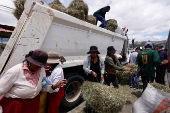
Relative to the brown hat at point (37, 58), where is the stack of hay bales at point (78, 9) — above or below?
above

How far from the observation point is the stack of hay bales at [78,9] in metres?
3.19

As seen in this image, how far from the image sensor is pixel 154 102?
70.5 inches

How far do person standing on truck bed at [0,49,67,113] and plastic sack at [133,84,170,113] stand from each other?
6.80 feet

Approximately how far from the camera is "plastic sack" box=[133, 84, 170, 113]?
170 centimetres

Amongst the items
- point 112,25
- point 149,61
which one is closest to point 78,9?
point 149,61

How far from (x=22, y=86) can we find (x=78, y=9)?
3036 millimetres

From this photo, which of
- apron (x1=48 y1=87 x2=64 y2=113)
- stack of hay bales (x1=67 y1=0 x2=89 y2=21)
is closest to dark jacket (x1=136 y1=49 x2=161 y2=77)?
stack of hay bales (x1=67 y1=0 x2=89 y2=21)

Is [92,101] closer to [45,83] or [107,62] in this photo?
[45,83]

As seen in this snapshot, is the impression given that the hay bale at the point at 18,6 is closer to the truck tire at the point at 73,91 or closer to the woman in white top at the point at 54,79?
the woman in white top at the point at 54,79

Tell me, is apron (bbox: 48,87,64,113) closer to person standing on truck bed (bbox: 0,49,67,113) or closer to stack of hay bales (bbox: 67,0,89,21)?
person standing on truck bed (bbox: 0,49,67,113)

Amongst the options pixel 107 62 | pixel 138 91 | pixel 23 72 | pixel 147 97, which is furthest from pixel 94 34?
pixel 138 91

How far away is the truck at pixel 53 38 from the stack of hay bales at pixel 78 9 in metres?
0.64

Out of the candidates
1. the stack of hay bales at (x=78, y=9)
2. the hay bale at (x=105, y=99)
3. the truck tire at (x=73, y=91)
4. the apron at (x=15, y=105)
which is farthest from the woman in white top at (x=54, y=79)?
the stack of hay bales at (x=78, y=9)

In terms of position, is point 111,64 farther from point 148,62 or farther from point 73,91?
Answer: point 73,91
